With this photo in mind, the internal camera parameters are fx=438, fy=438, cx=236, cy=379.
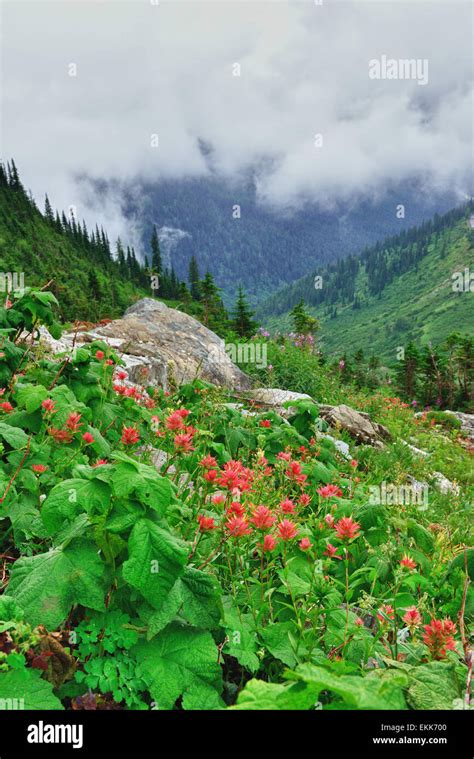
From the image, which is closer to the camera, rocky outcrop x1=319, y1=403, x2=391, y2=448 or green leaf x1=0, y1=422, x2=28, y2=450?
green leaf x1=0, y1=422, x2=28, y2=450

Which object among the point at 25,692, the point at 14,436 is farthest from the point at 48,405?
the point at 25,692

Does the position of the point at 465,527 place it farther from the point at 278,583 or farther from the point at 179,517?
the point at 179,517

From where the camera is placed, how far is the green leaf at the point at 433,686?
1519 mm

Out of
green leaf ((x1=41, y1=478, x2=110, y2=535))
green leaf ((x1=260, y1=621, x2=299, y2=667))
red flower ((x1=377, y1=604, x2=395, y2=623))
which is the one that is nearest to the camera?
green leaf ((x1=41, y1=478, x2=110, y2=535))

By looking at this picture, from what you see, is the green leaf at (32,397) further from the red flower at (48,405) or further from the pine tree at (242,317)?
the pine tree at (242,317)

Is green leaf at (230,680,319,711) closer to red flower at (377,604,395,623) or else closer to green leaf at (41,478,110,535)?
green leaf at (41,478,110,535)

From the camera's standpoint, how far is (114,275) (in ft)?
358

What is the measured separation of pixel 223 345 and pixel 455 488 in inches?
276

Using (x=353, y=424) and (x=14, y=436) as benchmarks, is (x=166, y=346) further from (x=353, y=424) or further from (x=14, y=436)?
(x=14, y=436)

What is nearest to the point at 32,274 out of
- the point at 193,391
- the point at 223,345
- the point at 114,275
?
the point at 114,275

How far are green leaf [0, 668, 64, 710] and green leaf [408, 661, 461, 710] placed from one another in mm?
1286

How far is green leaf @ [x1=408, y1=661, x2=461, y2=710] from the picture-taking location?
1.52m

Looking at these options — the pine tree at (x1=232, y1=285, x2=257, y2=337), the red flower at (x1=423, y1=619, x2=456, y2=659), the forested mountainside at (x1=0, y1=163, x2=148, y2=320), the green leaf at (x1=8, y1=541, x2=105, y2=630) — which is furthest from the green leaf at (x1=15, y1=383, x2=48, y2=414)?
the forested mountainside at (x1=0, y1=163, x2=148, y2=320)

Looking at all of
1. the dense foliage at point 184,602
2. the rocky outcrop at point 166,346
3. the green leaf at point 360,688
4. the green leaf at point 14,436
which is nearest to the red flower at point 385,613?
the dense foliage at point 184,602
